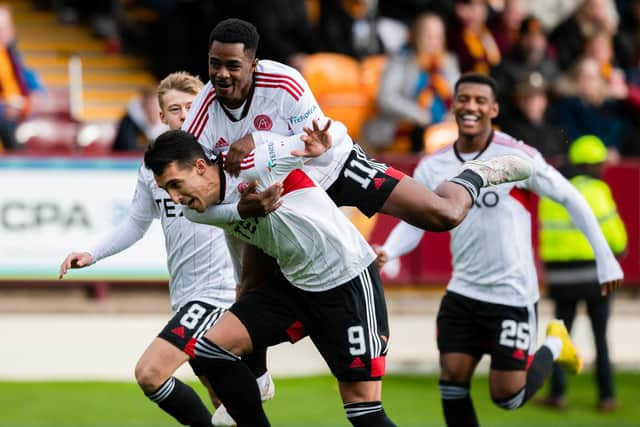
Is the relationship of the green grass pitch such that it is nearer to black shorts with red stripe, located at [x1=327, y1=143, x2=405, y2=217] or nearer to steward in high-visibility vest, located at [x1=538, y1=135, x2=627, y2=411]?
steward in high-visibility vest, located at [x1=538, y1=135, x2=627, y2=411]

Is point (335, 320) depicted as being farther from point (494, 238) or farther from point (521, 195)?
point (521, 195)

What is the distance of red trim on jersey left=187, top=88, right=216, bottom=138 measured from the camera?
6910 millimetres

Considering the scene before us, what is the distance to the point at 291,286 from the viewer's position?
7.29m

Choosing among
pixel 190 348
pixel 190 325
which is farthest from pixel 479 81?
pixel 190 348

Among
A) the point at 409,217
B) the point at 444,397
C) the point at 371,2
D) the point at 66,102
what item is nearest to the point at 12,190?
the point at 66,102

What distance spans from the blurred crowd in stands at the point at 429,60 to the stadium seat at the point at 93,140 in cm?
30

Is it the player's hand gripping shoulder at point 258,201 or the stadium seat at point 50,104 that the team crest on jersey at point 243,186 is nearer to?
the player's hand gripping shoulder at point 258,201

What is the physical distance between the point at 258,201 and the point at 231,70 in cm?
67

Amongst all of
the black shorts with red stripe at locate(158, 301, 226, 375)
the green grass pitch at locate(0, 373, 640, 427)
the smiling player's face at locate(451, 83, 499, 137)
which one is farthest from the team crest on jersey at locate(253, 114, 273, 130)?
the green grass pitch at locate(0, 373, 640, 427)

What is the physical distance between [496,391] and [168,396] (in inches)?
81.5

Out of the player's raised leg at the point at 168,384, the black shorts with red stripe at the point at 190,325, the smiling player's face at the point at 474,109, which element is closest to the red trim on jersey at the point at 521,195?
the smiling player's face at the point at 474,109

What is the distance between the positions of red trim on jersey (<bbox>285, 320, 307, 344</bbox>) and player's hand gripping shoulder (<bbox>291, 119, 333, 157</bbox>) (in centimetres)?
111

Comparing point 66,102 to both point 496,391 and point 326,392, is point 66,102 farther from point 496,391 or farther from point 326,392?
point 496,391

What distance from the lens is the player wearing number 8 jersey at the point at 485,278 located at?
8.27 m
